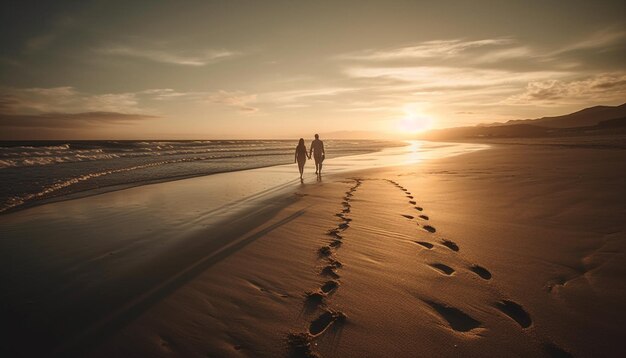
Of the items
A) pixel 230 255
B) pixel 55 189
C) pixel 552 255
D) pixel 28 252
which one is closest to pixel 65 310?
pixel 230 255

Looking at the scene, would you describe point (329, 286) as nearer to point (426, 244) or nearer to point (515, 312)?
point (515, 312)

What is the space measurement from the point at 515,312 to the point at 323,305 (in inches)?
76.6

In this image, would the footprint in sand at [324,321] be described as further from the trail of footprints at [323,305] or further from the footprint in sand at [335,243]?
the footprint in sand at [335,243]

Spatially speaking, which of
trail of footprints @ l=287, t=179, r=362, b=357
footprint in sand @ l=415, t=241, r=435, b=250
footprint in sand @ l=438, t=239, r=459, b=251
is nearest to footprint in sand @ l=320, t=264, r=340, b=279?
trail of footprints @ l=287, t=179, r=362, b=357

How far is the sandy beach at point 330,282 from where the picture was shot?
279cm

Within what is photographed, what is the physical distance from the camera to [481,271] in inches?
160

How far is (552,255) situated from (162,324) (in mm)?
5156

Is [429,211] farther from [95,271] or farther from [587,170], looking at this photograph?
[587,170]

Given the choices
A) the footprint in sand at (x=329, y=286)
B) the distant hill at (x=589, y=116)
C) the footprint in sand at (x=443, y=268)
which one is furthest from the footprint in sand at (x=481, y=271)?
the distant hill at (x=589, y=116)

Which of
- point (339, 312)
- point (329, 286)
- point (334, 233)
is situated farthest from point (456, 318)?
point (334, 233)

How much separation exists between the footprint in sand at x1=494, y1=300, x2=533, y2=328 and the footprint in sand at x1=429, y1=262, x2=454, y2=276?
81 centimetres

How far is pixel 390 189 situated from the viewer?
11023 millimetres

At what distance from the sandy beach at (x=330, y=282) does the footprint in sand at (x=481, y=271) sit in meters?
0.01

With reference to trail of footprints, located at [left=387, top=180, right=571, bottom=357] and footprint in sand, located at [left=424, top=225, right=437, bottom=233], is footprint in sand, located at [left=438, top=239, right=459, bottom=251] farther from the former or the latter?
trail of footprints, located at [left=387, top=180, right=571, bottom=357]
